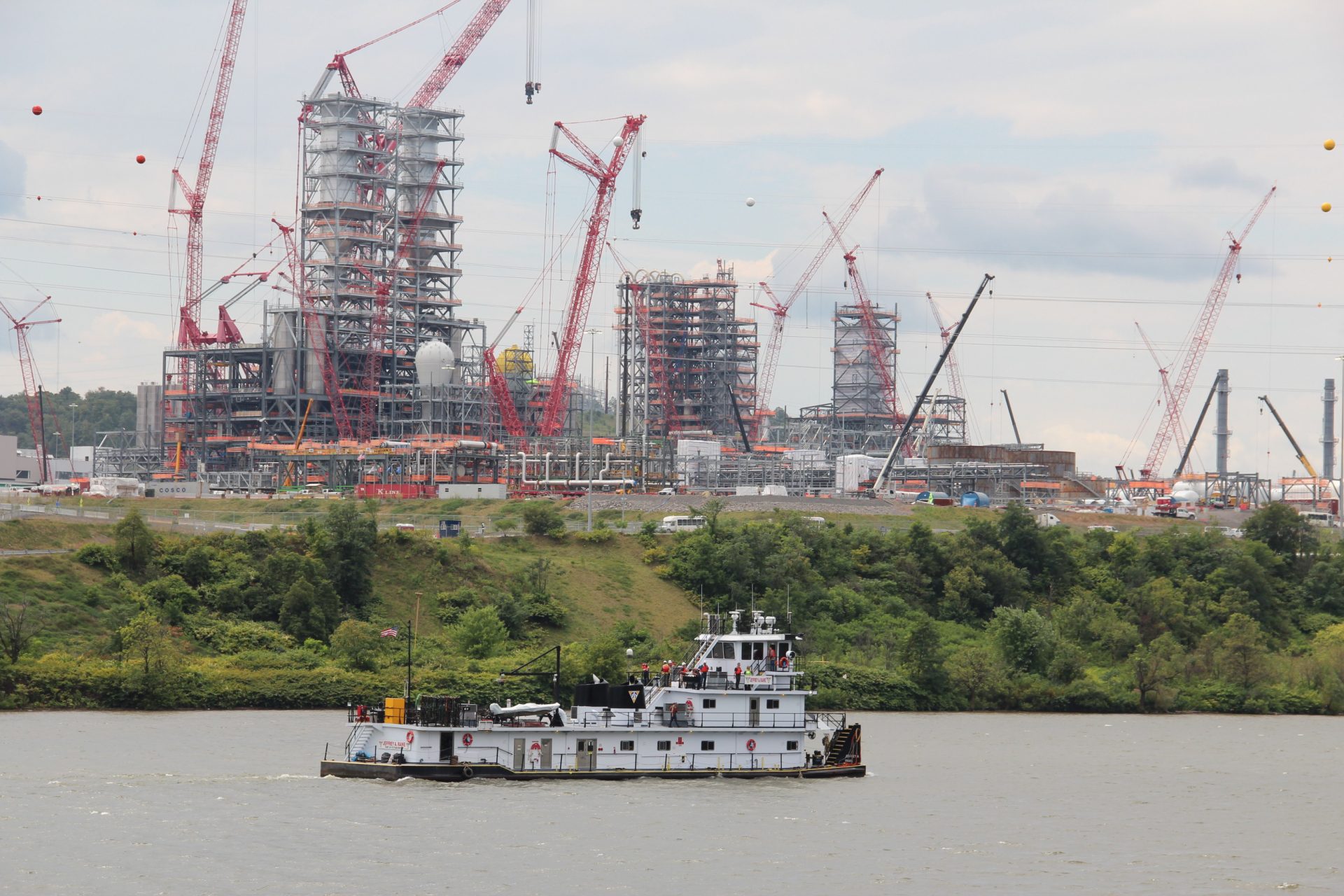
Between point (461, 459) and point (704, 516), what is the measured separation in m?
57.7

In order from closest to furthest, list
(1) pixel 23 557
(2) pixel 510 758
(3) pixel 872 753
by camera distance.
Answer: (2) pixel 510 758
(3) pixel 872 753
(1) pixel 23 557

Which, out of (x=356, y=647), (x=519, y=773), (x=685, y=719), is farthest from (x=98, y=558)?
(x=685, y=719)

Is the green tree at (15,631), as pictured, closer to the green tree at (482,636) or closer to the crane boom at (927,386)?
the green tree at (482,636)

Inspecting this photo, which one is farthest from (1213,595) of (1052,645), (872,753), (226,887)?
(226,887)

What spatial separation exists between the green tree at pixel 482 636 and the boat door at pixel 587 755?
32.0 m

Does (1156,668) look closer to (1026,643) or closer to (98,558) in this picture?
(1026,643)

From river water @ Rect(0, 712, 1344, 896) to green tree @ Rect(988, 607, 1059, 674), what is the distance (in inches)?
1042

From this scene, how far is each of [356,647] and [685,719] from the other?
32.3 metres

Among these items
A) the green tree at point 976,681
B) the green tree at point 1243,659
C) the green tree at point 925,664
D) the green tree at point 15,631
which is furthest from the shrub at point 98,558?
the green tree at point 1243,659

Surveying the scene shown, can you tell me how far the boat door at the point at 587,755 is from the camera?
67.9 metres

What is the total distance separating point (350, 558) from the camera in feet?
357

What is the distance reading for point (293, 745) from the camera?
242 feet

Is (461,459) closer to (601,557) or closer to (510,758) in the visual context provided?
(601,557)

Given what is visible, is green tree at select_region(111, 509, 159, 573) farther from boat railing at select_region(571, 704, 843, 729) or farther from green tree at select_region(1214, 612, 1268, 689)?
green tree at select_region(1214, 612, 1268, 689)
